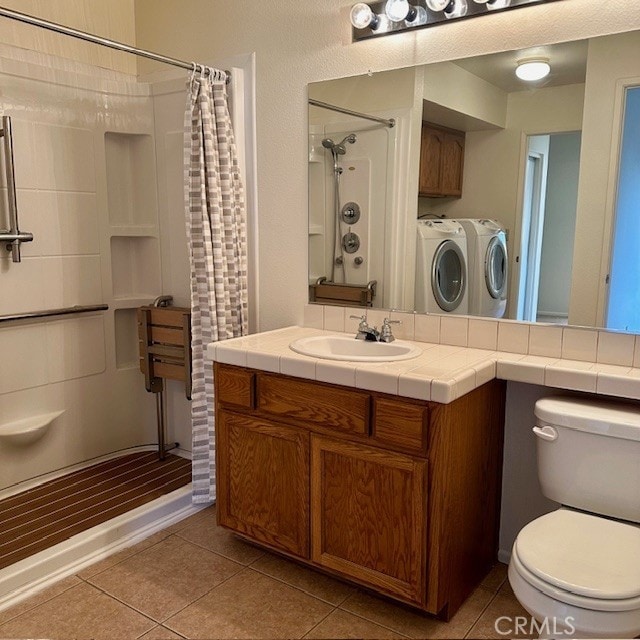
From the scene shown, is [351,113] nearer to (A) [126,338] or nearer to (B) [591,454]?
(B) [591,454]

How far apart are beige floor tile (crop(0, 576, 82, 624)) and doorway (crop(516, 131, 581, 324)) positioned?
191 centimetres

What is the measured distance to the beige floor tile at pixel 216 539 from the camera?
7.70 feet

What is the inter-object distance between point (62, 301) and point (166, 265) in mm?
545

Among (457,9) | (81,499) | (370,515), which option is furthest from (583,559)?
(81,499)

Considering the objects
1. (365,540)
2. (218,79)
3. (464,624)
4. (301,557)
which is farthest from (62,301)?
(464,624)

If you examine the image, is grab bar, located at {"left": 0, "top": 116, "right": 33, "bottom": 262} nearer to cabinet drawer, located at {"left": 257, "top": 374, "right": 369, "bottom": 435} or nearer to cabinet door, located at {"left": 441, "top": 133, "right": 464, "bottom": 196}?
cabinet drawer, located at {"left": 257, "top": 374, "right": 369, "bottom": 435}

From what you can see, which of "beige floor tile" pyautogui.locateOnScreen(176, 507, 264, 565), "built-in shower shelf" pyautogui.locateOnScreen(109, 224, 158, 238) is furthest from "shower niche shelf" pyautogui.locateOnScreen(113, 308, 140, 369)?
"beige floor tile" pyautogui.locateOnScreen(176, 507, 264, 565)

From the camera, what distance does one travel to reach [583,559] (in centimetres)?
154

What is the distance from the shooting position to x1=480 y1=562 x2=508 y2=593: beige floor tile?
2.13 meters

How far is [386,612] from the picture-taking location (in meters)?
2.00

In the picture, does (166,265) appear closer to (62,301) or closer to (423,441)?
(62,301)

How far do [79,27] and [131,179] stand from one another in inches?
29.6

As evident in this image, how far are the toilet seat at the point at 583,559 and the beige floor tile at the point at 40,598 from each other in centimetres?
157

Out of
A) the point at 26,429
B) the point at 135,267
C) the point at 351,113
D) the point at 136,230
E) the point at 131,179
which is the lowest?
the point at 26,429
